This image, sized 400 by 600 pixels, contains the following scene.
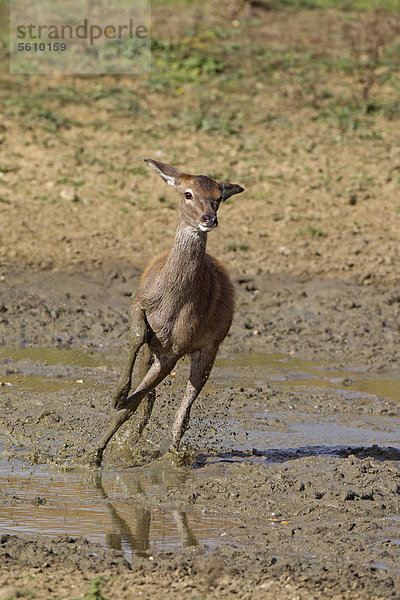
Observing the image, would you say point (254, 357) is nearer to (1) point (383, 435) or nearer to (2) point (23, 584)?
(1) point (383, 435)

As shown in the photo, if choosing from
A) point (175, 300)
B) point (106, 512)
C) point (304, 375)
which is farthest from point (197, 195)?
point (304, 375)

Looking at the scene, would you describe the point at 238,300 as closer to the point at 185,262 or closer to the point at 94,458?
the point at 185,262

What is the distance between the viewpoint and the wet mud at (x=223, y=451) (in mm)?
5465

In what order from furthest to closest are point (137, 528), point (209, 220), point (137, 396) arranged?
point (137, 396), point (209, 220), point (137, 528)

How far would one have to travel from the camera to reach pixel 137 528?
614 cm

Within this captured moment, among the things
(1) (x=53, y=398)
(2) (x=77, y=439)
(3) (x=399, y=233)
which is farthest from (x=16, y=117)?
(2) (x=77, y=439)

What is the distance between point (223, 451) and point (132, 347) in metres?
1.24

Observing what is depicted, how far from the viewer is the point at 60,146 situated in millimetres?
14398

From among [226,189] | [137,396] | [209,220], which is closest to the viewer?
[209,220]

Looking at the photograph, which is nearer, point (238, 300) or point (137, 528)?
point (137, 528)

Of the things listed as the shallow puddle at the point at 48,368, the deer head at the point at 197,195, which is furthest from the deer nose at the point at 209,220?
the shallow puddle at the point at 48,368

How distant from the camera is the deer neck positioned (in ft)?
23.6

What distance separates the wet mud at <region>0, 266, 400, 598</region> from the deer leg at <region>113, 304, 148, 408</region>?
543 millimetres

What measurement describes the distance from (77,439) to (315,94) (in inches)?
399
